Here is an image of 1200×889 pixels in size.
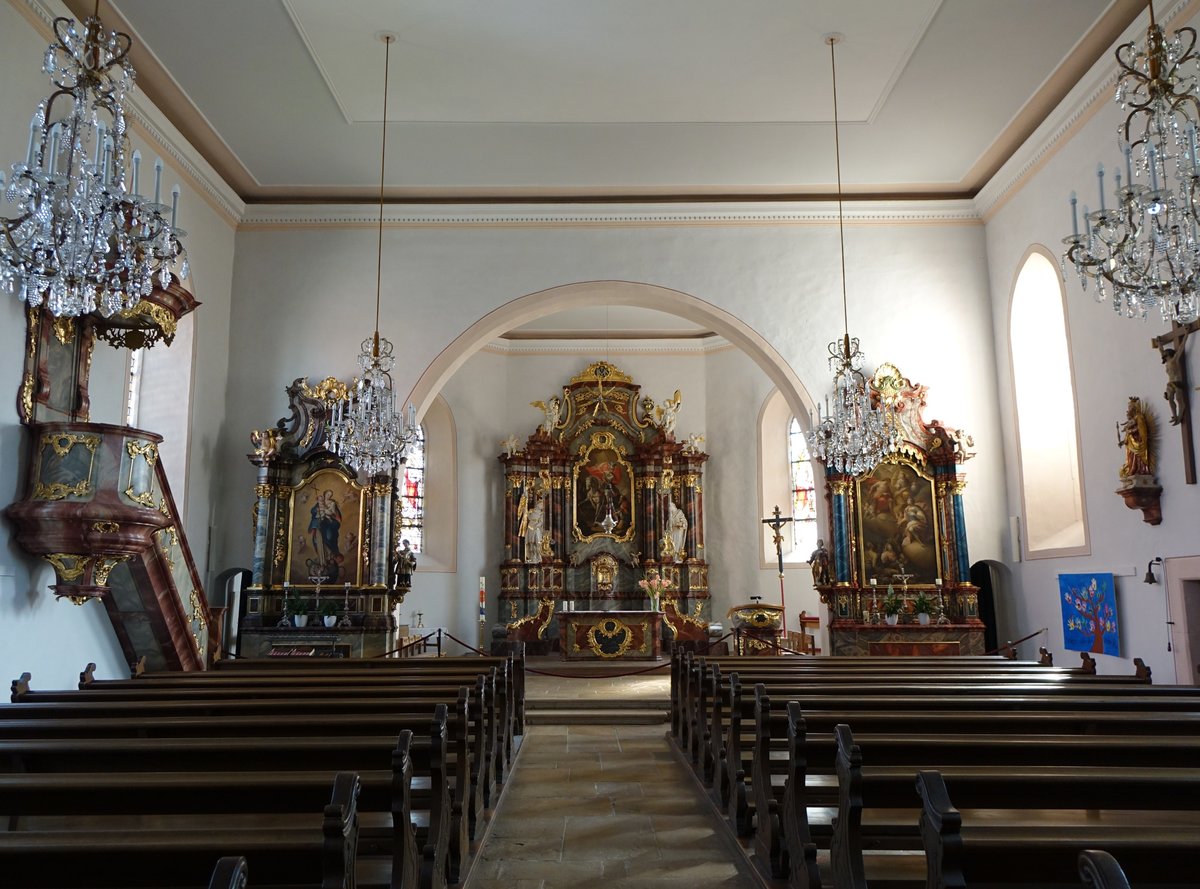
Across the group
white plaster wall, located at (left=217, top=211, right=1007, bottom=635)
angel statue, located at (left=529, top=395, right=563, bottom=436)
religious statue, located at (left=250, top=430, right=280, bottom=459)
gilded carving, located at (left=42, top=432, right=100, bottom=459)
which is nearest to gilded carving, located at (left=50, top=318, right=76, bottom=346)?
gilded carving, located at (left=42, top=432, right=100, bottom=459)

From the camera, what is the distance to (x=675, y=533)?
19.0 m

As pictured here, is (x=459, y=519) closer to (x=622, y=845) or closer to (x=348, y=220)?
(x=348, y=220)

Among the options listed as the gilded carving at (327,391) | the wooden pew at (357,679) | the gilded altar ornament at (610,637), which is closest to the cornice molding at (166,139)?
the gilded carving at (327,391)

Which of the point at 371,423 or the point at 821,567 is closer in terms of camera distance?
the point at 371,423

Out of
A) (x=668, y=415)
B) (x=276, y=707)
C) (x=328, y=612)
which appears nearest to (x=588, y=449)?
(x=668, y=415)

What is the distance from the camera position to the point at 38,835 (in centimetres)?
290

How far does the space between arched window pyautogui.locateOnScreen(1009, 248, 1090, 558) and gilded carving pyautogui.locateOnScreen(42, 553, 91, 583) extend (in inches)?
453

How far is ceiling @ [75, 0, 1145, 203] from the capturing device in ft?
32.6

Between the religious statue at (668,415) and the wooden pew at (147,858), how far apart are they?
663 inches

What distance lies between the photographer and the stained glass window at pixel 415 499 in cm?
1886

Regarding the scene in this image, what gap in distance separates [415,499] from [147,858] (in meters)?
16.5

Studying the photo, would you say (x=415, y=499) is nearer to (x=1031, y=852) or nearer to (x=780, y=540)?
(x=780, y=540)

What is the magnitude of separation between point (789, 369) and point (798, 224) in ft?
7.84

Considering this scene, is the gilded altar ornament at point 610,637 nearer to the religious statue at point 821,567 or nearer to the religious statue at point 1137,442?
the religious statue at point 821,567
